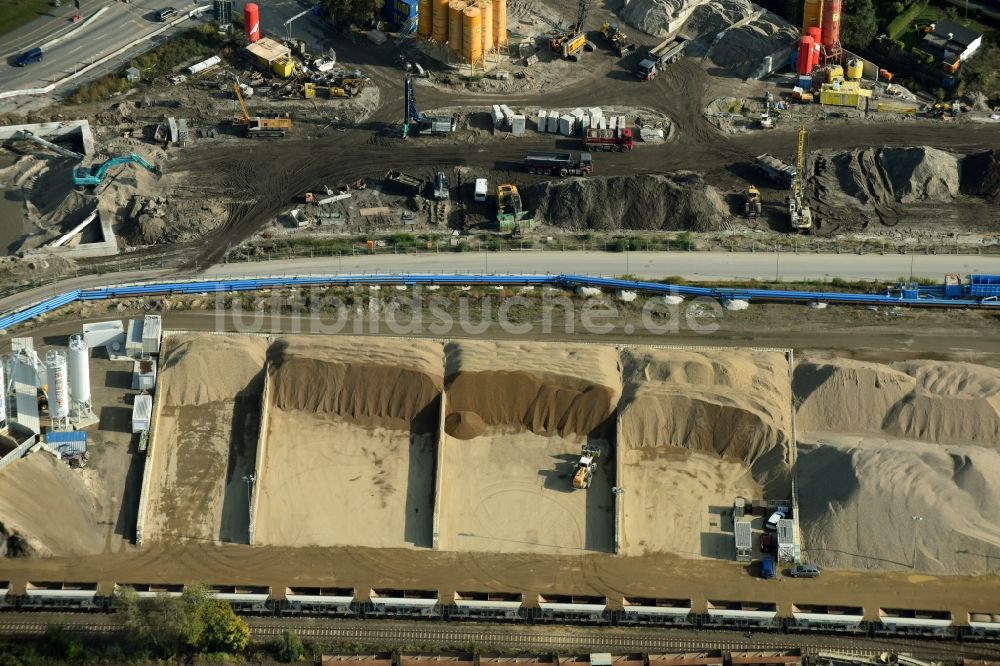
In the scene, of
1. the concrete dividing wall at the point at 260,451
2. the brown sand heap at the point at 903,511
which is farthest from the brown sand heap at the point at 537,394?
the brown sand heap at the point at 903,511

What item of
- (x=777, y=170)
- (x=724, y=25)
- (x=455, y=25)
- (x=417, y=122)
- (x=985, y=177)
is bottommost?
(x=985, y=177)

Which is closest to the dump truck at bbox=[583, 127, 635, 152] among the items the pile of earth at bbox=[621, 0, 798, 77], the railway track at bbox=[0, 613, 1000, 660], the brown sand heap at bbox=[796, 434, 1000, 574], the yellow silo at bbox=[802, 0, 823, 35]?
the pile of earth at bbox=[621, 0, 798, 77]

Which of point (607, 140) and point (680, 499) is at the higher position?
point (607, 140)

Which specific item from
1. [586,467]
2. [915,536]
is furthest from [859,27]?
[586,467]

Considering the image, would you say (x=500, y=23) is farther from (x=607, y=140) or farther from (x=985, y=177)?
(x=985, y=177)

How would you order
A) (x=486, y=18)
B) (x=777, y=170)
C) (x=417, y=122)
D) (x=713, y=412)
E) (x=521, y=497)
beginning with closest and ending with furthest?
(x=521, y=497), (x=713, y=412), (x=777, y=170), (x=417, y=122), (x=486, y=18)

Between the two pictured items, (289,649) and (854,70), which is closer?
(289,649)

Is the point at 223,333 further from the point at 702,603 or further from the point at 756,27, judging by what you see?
the point at 756,27

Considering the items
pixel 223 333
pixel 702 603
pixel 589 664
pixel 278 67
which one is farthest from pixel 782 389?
pixel 278 67
